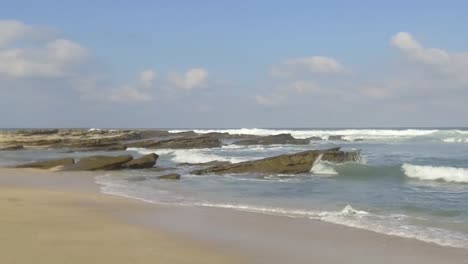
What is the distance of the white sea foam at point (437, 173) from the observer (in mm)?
21522

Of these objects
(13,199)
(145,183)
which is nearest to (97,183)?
(145,183)

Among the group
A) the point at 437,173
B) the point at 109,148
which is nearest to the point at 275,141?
the point at 109,148

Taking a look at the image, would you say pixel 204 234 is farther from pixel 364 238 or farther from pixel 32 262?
pixel 32 262

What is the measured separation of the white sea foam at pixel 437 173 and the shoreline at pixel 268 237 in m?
12.4

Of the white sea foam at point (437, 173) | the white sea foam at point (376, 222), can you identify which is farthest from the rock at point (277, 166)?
the white sea foam at point (376, 222)

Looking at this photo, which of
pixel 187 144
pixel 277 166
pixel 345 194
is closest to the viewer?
pixel 345 194

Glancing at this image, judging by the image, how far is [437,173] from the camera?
22266 mm

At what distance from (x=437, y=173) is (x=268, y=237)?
1523 centimetres

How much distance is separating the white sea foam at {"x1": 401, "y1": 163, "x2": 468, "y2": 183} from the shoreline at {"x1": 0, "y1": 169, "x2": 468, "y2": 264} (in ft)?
40.8

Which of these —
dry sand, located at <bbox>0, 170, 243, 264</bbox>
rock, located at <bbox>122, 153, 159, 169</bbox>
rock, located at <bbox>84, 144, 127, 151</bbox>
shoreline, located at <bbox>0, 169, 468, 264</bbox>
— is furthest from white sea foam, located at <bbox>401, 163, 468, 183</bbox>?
rock, located at <bbox>84, 144, 127, 151</bbox>

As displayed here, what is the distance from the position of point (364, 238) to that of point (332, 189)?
8417 millimetres

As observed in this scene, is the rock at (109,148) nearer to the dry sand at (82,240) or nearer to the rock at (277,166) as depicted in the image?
the rock at (277,166)

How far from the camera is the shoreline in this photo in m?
7.81

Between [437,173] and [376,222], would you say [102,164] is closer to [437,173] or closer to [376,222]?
[437,173]
